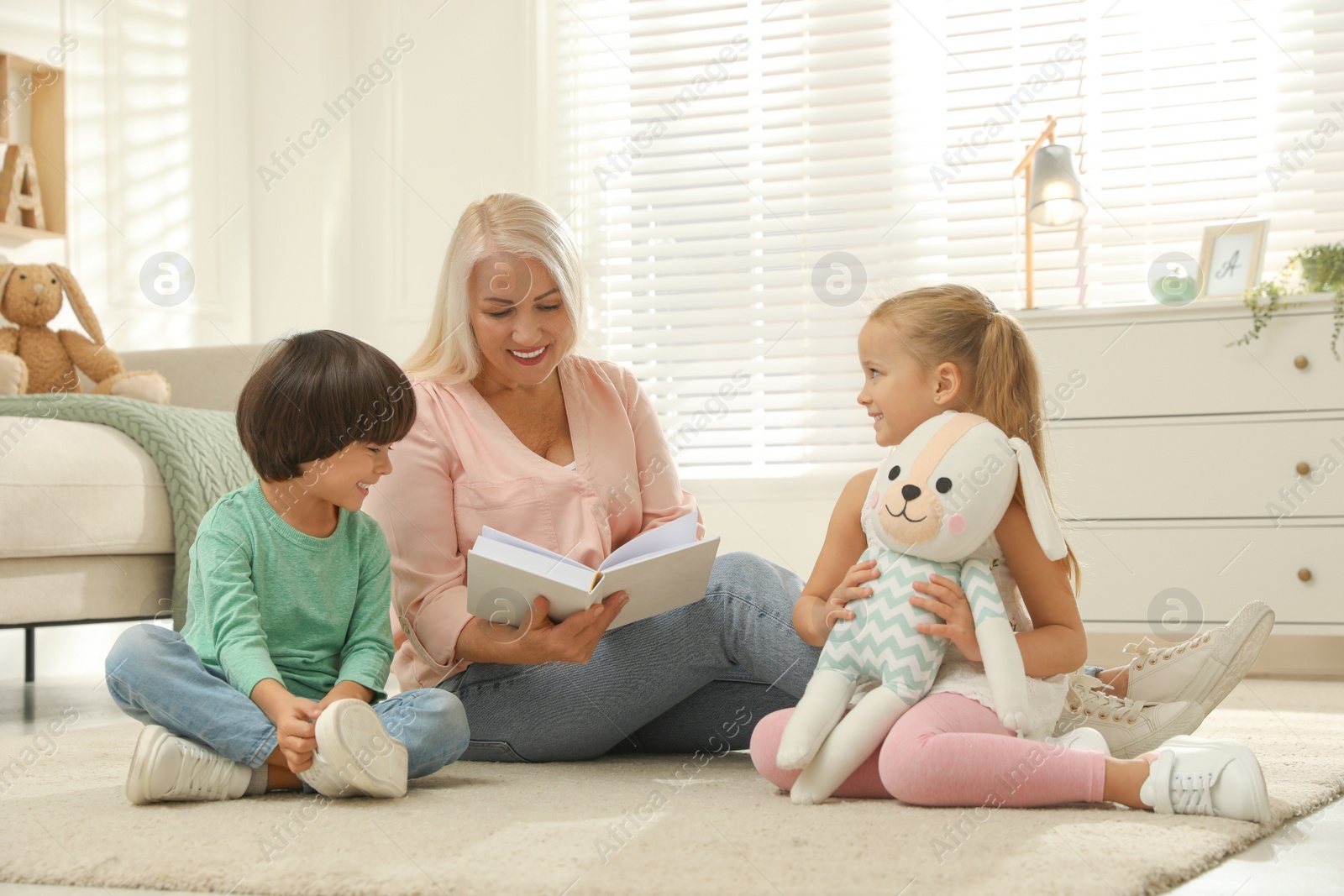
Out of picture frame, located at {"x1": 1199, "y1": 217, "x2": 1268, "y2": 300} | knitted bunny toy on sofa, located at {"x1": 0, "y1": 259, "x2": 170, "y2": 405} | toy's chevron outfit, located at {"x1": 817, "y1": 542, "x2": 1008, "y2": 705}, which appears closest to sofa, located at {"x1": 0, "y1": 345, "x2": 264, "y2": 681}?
knitted bunny toy on sofa, located at {"x1": 0, "y1": 259, "x2": 170, "y2": 405}

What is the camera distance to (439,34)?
361cm

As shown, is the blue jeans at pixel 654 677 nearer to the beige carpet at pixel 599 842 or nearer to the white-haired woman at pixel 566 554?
the white-haired woman at pixel 566 554

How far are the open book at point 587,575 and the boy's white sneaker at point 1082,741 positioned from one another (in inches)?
15.0

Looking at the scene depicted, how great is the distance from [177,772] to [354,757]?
0.19 m

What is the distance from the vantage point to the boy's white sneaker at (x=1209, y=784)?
978mm

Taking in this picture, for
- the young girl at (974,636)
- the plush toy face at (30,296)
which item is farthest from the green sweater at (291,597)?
the plush toy face at (30,296)

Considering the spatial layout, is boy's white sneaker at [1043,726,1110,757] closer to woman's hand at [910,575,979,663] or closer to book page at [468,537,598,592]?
woman's hand at [910,575,979,663]

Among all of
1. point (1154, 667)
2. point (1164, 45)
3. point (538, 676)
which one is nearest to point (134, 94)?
point (538, 676)

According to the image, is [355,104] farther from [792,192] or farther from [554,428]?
[554,428]

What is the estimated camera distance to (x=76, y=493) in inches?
72.4

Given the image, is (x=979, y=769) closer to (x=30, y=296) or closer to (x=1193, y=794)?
(x=1193, y=794)

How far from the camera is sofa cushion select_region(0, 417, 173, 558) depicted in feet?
5.79

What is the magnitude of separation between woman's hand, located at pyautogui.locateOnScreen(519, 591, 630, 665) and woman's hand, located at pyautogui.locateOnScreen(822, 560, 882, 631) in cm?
21

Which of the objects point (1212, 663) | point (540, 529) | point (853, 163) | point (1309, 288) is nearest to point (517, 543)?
point (540, 529)
